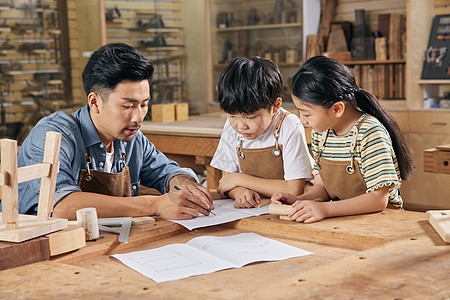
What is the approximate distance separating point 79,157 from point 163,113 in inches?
128

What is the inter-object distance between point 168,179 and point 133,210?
46 cm

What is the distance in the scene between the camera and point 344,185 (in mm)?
2258

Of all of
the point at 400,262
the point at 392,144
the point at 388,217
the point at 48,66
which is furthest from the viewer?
the point at 48,66

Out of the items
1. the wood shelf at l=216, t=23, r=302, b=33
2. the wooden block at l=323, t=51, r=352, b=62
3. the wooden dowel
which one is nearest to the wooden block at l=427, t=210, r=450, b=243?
the wooden dowel

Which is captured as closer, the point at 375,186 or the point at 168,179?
the point at 375,186

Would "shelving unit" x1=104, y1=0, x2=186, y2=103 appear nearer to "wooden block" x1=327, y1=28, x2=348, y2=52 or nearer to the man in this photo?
"wooden block" x1=327, y1=28, x2=348, y2=52

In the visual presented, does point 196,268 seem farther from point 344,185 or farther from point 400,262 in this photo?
point 344,185

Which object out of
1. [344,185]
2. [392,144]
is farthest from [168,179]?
[392,144]

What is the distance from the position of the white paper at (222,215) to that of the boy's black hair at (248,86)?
0.39m

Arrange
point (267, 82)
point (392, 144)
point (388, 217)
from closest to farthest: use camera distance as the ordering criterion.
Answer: point (388, 217) < point (392, 144) < point (267, 82)

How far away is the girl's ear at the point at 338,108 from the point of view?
7.16ft

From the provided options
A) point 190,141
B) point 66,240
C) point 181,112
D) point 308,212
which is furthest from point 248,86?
point 181,112

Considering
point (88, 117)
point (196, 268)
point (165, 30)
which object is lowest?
point (196, 268)

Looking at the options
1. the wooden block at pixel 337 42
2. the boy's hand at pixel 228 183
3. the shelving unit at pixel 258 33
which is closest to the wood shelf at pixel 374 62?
the wooden block at pixel 337 42
